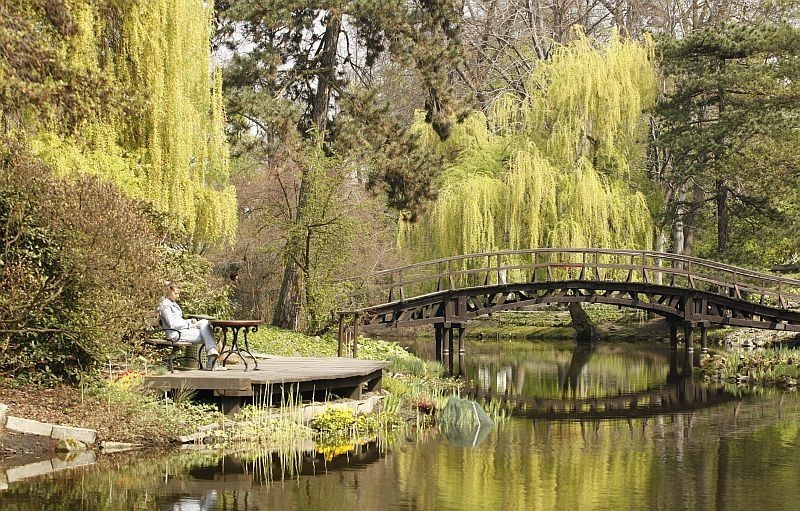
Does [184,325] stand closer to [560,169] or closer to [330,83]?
[330,83]

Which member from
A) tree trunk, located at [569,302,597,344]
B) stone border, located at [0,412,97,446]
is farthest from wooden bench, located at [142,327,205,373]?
tree trunk, located at [569,302,597,344]

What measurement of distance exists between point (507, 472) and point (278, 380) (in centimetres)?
333

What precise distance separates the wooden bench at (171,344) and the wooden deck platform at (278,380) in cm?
24

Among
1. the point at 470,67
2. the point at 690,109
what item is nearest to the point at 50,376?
the point at 690,109

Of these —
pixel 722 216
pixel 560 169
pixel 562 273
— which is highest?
pixel 560 169

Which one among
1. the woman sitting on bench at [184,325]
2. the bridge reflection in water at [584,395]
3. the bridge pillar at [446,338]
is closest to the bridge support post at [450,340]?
the bridge pillar at [446,338]

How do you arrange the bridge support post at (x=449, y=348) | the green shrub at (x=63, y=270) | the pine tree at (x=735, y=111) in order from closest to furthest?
the green shrub at (x=63, y=270), the bridge support post at (x=449, y=348), the pine tree at (x=735, y=111)

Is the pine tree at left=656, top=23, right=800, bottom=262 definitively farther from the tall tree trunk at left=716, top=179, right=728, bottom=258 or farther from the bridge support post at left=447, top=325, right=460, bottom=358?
the bridge support post at left=447, top=325, right=460, bottom=358

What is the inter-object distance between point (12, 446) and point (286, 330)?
1310 cm

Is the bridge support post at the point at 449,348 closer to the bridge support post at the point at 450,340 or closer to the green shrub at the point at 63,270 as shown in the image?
the bridge support post at the point at 450,340

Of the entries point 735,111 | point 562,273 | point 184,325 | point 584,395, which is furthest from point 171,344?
point 735,111

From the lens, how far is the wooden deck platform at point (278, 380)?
12.8 metres

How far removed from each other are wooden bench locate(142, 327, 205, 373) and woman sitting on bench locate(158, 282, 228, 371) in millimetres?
70

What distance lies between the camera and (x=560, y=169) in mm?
31656
